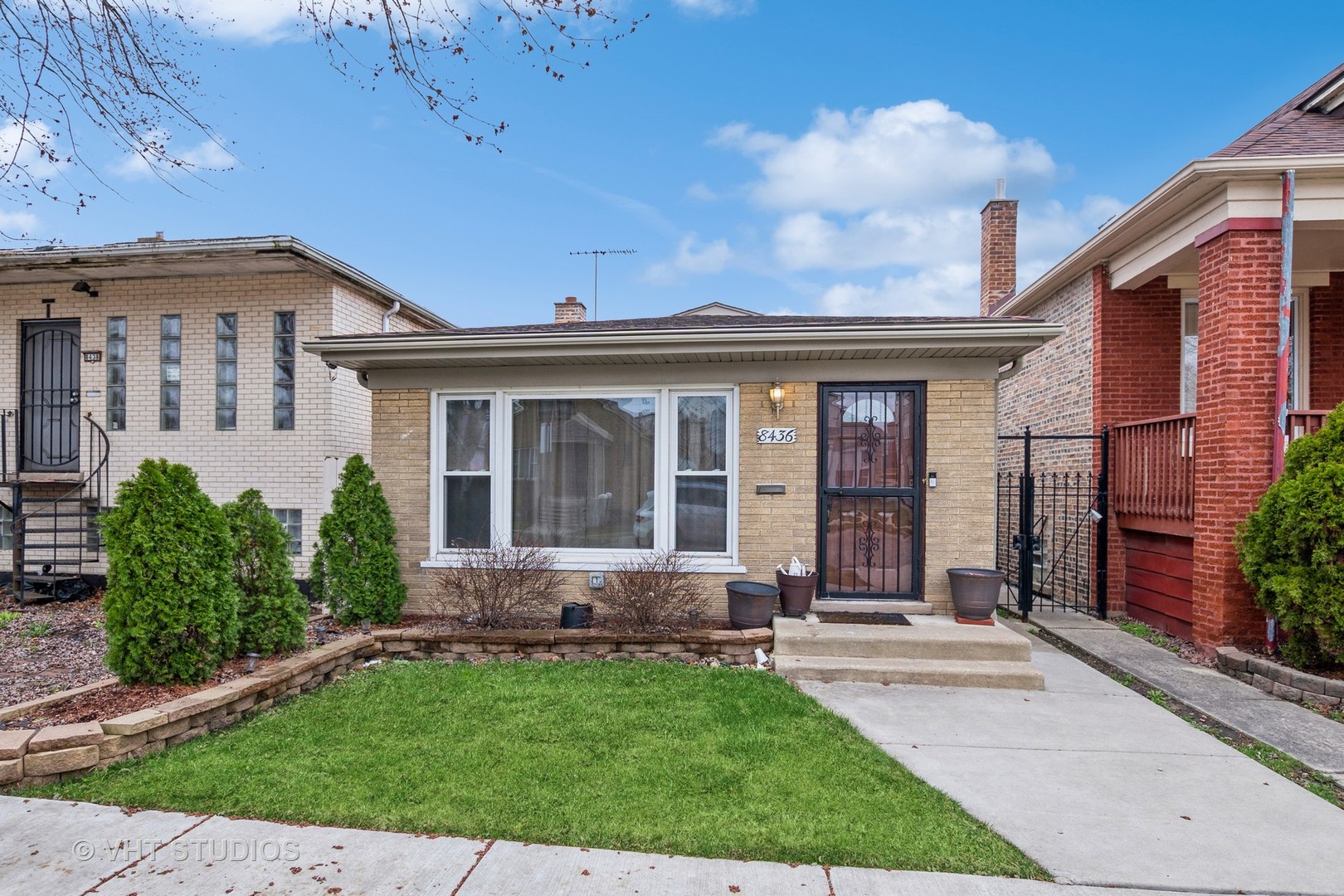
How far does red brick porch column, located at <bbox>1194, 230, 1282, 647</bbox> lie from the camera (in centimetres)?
541

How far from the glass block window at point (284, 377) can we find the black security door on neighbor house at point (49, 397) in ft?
9.79

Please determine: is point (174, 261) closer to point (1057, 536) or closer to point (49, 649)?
point (49, 649)

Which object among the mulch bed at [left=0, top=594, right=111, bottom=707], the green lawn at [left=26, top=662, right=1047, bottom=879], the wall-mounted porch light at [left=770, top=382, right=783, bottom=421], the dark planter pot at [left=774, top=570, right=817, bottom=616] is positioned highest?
the wall-mounted porch light at [left=770, top=382, right=783, bottom=421]

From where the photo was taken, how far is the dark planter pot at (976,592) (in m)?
5.69

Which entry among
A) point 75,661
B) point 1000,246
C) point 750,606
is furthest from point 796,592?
point 1000,246

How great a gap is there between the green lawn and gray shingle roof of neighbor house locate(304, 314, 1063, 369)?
9.41ft

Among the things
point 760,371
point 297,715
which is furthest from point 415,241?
point 297,715

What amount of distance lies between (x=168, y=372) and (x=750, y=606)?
8.17 meters

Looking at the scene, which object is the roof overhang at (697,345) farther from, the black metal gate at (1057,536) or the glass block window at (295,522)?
the glass block window at (295,522)

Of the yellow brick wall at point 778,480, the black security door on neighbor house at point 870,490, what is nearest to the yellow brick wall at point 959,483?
the black security door on neighbor house at point 870,490

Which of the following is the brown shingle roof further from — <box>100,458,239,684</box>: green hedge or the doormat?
<box>100,458,239,684</box>: green hedge

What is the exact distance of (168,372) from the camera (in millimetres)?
8695

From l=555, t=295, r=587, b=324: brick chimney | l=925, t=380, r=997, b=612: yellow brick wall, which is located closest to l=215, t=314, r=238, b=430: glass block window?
l=555, t=295, r=587, b=324: brick chimney

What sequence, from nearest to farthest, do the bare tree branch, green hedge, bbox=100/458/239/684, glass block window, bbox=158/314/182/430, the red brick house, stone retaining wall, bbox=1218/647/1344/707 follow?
the bare tree branch < green hedge, bbox=100/458/239/684 < stone retaining wall, bbox=1218/647/1344/707 < the red brick house < glass block window, bbox=158/314/182/430
